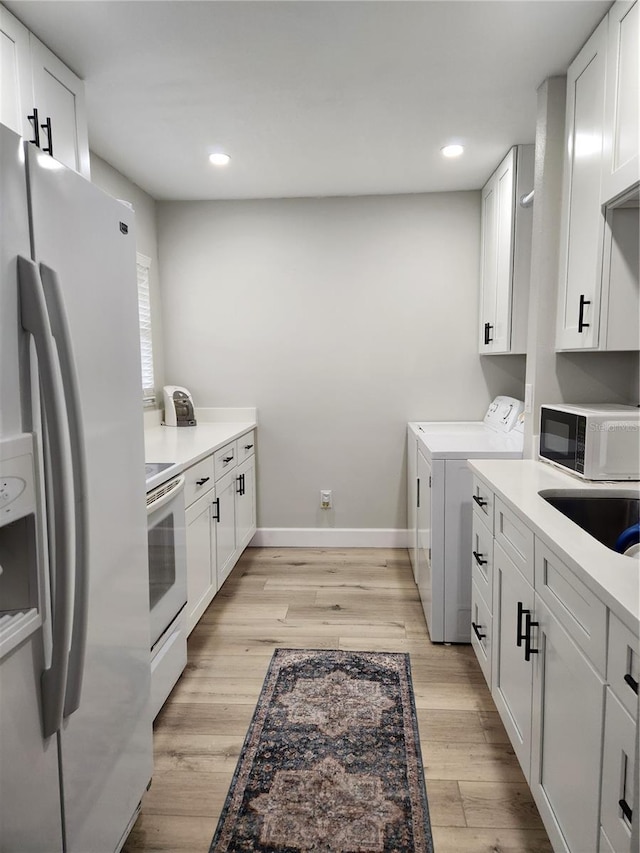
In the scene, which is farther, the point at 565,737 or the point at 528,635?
the point at 528,635

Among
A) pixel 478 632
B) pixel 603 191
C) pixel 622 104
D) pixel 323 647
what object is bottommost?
pixel 323 647

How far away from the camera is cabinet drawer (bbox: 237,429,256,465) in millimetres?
3480

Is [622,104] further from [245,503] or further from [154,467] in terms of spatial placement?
[245,503]

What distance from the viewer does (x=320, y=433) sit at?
3.95 meters

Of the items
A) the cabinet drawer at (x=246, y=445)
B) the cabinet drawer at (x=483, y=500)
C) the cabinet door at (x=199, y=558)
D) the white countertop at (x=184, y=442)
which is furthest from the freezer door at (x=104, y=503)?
the cabinet drawer at (x=246, y=445)

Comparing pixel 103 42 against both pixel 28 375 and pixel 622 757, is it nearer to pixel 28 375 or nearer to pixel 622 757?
pixel 28 375

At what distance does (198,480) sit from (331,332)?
1.74m

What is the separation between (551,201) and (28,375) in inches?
83.7

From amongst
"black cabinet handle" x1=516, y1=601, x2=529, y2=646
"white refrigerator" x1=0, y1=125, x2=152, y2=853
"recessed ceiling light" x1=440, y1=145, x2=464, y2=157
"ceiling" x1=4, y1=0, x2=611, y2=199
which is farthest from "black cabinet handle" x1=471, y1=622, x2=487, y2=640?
"recessed ceiling light" x1=440, y1=145, x2=464, y2=157

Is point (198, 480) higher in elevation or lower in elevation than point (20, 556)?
lower

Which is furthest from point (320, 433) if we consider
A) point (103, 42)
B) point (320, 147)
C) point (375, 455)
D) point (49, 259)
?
point (49, 259)

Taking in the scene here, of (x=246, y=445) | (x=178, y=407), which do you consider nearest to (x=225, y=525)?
(x=246, y=445)

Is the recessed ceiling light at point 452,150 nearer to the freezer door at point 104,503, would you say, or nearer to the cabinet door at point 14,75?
the cabinet door at point 14,75

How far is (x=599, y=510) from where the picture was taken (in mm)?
1802
